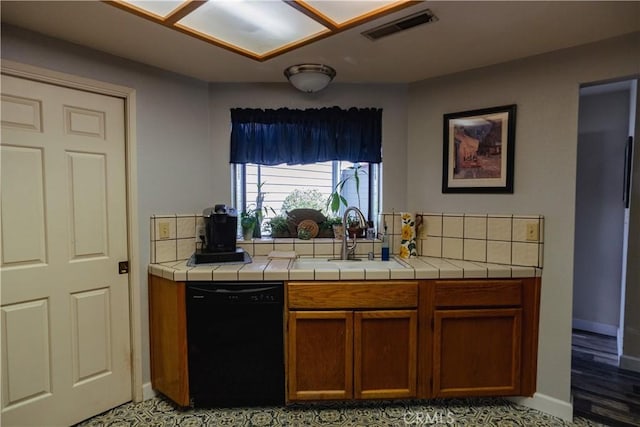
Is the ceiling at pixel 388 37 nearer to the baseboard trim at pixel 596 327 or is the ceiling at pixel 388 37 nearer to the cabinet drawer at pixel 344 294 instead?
the cabinet drawer at pixel 344 294

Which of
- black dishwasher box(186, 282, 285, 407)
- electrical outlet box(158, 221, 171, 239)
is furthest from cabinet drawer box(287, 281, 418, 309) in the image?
electrical outlet box(158, 221, 171, 239)

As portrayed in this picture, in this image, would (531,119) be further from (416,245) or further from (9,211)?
(9,211)

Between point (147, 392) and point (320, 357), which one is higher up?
point (320, 357)

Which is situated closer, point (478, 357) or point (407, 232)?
point (478, 357)

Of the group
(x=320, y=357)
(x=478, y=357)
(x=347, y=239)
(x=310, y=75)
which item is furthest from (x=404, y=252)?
(x=310, y=75)

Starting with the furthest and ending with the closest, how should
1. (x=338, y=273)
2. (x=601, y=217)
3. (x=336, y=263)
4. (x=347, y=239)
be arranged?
(x=601, y=217)
(x=347, y=239)
(x=336, y=263)
(x=338, y=273)

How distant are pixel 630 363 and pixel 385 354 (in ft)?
6.68

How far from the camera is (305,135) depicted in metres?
2.56

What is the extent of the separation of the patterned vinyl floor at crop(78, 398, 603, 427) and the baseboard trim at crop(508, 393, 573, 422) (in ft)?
0.11

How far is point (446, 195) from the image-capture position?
2389 millimetres

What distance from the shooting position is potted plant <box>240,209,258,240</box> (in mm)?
2539

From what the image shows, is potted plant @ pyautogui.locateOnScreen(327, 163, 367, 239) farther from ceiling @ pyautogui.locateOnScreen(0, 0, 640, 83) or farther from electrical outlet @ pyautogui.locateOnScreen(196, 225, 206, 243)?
electrical outlet @ pyautogui.locateOnScreen(196, 225, 206, 243)

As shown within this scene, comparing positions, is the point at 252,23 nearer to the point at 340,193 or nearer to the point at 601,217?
the point at 340,193

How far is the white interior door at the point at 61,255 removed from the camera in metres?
1.70
